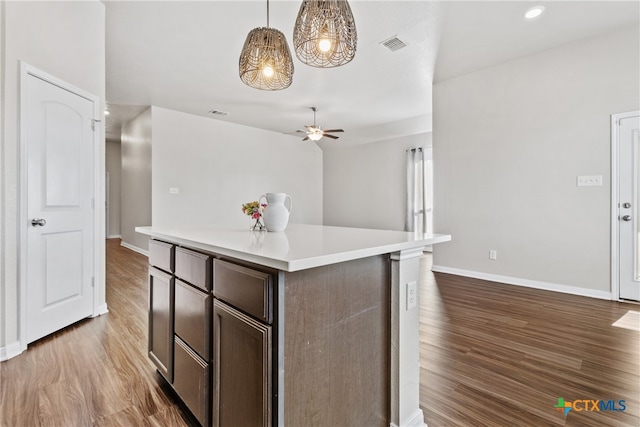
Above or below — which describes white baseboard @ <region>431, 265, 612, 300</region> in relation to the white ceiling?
below

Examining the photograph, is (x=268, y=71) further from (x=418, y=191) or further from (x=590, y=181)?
(x=418, y=191)

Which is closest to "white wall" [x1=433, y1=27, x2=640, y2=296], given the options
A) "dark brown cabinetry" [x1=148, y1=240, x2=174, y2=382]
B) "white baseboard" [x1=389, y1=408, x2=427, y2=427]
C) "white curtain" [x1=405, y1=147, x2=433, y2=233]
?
"white curtain" [x1=405, y1=147, x2=433, y2=233]

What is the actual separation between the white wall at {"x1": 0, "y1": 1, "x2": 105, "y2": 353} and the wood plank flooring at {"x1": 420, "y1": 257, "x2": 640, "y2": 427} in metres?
2.71

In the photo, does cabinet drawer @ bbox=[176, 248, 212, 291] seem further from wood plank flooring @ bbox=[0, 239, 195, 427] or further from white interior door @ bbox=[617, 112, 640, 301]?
white interior door @ bbox=[617, 112, 640, 301]

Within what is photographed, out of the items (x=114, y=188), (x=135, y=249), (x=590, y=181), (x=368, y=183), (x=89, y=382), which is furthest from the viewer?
(x=114, y=188)

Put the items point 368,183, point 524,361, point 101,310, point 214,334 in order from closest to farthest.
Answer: point 214,334, point 524,361, point 101,310, point 368,183

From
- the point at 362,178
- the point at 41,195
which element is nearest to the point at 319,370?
the point at 41,195

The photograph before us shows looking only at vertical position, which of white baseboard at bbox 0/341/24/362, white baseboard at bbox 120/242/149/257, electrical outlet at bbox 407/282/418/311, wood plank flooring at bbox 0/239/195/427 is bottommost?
wood plank flooring at bbox 0/239/195/427

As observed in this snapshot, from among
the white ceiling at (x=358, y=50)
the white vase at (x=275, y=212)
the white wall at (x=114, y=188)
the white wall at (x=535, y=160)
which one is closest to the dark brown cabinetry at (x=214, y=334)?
the white vase at (x=275, y=212)

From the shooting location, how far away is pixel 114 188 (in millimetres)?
8523

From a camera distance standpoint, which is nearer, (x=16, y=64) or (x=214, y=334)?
(x=214, y=334)

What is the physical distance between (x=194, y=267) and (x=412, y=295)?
0.93m

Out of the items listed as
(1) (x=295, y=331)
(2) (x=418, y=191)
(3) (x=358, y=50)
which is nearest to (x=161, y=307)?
(1) (x=295, y=331)

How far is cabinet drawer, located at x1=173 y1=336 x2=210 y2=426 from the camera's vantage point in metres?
1.23
